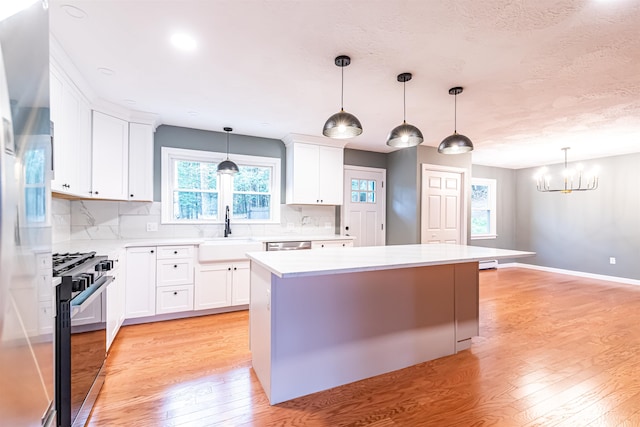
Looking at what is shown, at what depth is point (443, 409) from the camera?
1.86m

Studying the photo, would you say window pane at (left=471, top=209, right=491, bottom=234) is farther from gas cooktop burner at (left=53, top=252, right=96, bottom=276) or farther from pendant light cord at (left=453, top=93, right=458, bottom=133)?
gas cooktop burner at (left=53, top=252, right=96, bottom=276)

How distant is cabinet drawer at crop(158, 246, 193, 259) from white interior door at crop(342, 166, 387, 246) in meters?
2.53

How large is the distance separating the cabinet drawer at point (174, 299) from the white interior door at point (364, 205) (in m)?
2.61

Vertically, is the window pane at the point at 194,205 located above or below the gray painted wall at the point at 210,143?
below

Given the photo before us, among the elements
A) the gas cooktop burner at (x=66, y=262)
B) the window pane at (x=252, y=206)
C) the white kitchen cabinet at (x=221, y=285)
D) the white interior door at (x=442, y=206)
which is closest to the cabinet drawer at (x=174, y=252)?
the white kitchen cabinet at (x=221, y=285)

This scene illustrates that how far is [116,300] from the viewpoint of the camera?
107 inches

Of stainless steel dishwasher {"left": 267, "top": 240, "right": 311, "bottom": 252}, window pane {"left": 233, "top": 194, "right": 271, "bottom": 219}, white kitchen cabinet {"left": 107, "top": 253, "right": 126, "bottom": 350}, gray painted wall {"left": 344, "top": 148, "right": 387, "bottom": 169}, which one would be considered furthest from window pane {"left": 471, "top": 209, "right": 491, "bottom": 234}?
white kitchen cabinet {"left": 107, "top": 253, "right": 126, "bottom": 350}

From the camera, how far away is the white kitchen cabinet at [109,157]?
3.13 meters

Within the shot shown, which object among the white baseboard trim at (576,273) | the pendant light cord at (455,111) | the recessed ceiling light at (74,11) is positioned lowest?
the white baseboard trim at (576,273)

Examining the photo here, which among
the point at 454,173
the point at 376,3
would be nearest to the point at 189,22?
the point at 376,3

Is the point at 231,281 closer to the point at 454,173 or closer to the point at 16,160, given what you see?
the point at 16,160

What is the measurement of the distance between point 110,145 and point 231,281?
205cm

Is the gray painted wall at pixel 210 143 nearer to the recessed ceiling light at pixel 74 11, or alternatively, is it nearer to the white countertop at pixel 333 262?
the recessed ceiling light at pixel 74 11

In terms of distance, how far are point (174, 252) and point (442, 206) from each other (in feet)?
14.2
